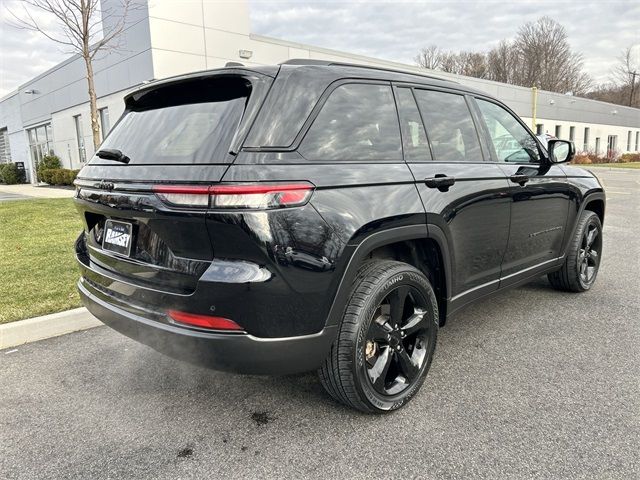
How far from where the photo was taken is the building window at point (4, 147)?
33.3 m

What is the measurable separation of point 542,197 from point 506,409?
187 cm

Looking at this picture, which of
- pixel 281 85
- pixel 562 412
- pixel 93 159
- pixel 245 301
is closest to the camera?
pixel 245 301

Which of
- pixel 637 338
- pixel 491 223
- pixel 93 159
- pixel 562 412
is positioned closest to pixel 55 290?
pixel 93 159

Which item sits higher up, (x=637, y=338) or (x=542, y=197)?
(x=542, y=197)

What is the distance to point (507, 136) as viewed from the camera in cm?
371

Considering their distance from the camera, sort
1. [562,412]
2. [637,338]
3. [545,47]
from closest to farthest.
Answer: [562,412] → [637,338] → [545,47]

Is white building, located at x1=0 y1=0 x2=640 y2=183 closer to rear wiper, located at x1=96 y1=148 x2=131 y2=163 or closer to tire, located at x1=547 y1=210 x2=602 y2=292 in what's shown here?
rear wiper, located at x1=96 y1=148 x2=131 y2=163

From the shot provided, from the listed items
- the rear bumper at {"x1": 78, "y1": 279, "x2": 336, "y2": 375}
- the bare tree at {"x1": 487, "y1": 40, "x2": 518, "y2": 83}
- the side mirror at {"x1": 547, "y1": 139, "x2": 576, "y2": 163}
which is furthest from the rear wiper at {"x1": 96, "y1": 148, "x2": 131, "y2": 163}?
the bare tree at {"x1": 487, "y1": 40, "x2": 518, "y2": 83}

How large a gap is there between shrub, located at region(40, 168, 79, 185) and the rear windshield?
1838 centimetres

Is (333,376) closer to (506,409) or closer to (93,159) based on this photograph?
(506,409)

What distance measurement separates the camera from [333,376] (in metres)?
2.40

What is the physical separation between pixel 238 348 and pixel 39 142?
29576mm

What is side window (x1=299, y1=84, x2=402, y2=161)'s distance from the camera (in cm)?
231

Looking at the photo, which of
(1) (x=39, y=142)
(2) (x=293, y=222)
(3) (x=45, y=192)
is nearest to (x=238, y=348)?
(2) (x=293, y=222)
